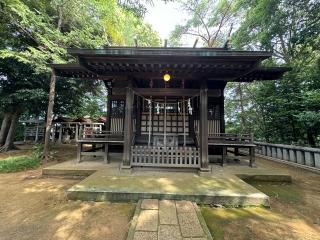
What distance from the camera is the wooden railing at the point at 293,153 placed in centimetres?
737

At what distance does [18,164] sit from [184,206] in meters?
7.30

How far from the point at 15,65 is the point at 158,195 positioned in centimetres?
1110

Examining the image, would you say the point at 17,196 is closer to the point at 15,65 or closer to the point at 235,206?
the point at 235,206

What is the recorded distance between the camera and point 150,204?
147 inches

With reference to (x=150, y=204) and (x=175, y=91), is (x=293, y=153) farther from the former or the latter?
(x=150, y=204)

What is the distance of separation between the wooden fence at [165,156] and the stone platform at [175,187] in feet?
1.00

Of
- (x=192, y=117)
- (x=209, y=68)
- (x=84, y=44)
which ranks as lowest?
(x=192, y=117)

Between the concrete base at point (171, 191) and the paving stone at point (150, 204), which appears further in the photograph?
the concrete base at point (171, 191)

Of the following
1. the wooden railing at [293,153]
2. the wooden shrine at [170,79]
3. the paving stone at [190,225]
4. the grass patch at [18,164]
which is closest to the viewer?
the paving stone at [190,225]

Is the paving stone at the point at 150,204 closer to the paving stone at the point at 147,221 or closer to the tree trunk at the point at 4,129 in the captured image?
the paving stone at the point at 147,221

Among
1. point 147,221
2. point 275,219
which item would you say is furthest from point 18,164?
point 275,219

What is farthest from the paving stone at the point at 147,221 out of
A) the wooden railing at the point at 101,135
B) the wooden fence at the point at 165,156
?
the wooden railing at the point at 101,135

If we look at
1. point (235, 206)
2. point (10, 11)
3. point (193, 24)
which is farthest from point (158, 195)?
point (193, 24)

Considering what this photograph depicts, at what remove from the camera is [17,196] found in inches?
177
